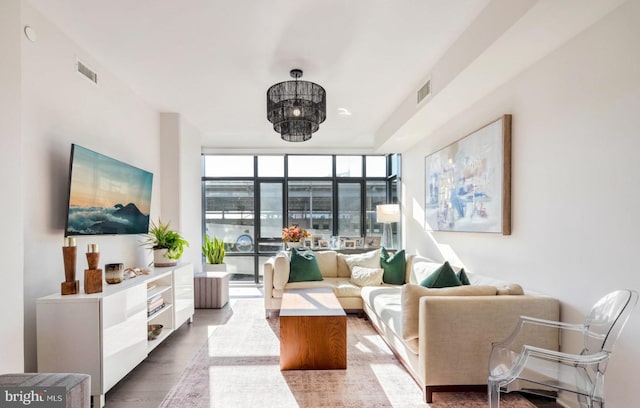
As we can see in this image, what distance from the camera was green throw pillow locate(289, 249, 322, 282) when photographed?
4695mm

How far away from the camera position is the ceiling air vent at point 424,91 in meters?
3.29

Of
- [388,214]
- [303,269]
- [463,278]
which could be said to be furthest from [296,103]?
[388,214]

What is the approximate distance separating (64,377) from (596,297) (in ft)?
9.36

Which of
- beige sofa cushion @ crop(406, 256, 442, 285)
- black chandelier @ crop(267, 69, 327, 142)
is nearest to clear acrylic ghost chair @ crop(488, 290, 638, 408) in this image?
beige sofa cushion @ crop(406, 256, 442, 285)

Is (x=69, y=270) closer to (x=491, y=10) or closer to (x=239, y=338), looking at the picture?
(x=239, y=338)

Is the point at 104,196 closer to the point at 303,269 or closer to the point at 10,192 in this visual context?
the point at 10,192

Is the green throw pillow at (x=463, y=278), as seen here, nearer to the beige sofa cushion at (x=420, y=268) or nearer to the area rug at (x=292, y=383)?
the beige sofa cushion at (x=420, y=268)

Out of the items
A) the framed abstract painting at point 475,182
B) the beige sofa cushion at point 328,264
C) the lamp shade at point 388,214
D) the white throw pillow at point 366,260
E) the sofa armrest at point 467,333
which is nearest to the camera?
the sofa armrest at point 467,333

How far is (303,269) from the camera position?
4.73 metres

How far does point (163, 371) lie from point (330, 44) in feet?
10.00

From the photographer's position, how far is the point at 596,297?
6.70 ft

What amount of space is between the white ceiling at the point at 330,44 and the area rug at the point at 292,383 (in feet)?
7.93

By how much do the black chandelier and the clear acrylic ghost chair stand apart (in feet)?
7.78

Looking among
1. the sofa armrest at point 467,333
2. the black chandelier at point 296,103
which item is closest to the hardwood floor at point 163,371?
the sofa armrest at point 467,333
